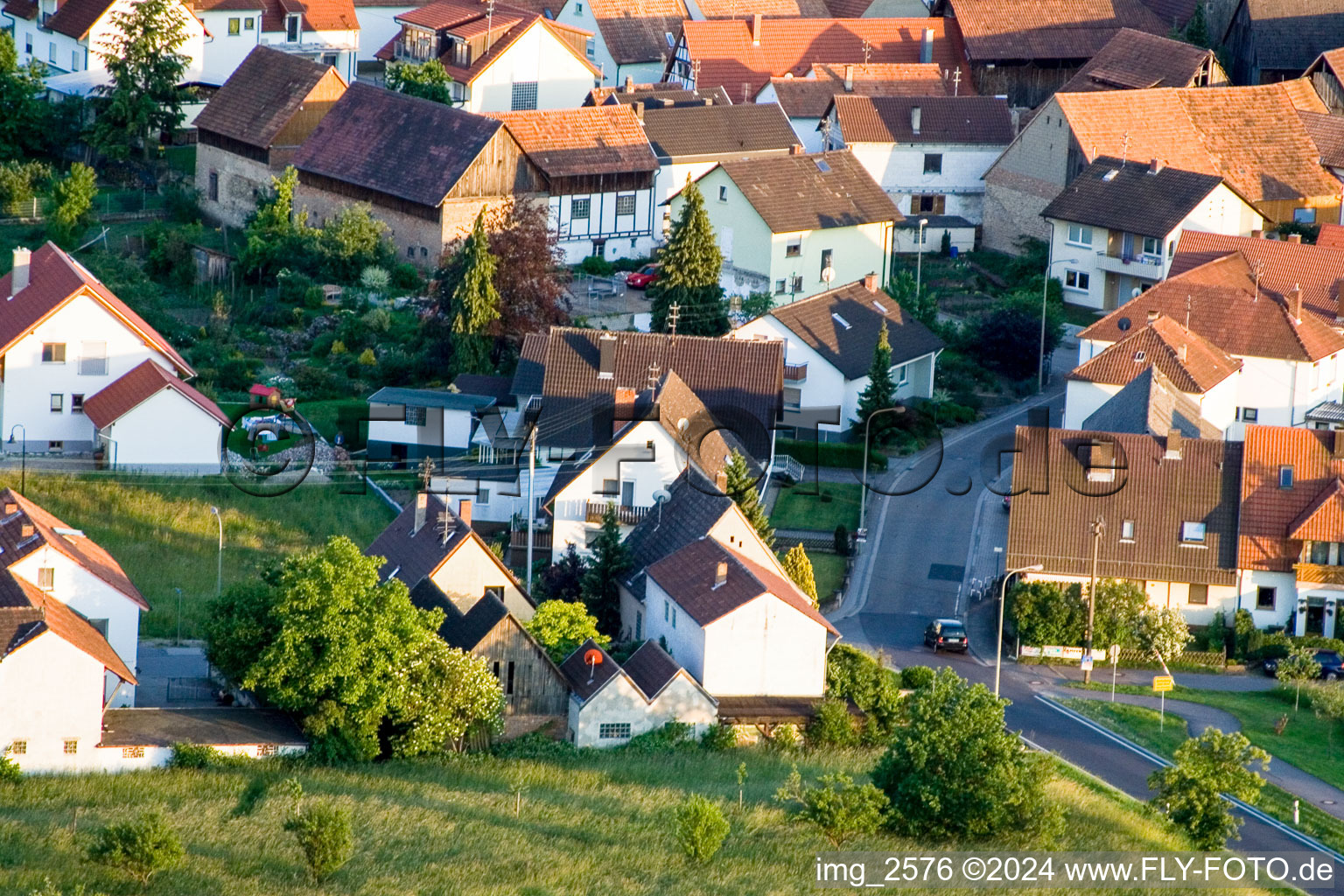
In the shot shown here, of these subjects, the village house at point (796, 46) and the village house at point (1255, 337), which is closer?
the village house at point (1255, 337)

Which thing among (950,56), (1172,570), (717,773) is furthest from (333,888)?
(950,56)

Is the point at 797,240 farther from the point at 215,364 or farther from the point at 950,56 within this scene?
the point at 950,56

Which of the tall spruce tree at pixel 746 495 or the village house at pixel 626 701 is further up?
the tall spruce tree at pixel 746 495

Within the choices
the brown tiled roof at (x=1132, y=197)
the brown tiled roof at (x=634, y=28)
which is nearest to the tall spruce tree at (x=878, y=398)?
the brown tiled roof at (x=1132, y=197)

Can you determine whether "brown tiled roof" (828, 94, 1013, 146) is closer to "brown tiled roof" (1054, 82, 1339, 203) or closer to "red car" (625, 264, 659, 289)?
"brown tiled roof" (1054, 82, 1339, 203)

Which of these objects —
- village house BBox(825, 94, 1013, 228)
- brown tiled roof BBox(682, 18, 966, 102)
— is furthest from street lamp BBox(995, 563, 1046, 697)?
brown tiled roof BBox(682, 18, 966, 102)

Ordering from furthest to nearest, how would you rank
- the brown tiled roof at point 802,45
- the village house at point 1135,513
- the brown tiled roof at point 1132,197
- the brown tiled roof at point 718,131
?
the brown tiled roof at point 802,45, the brown tiled roof at point 718,131, the brown tiled roof at point 1132,197, the village house at point 1135,513

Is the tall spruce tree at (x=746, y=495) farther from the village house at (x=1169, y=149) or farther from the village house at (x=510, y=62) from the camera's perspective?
the village house at (x=510, y=62)
